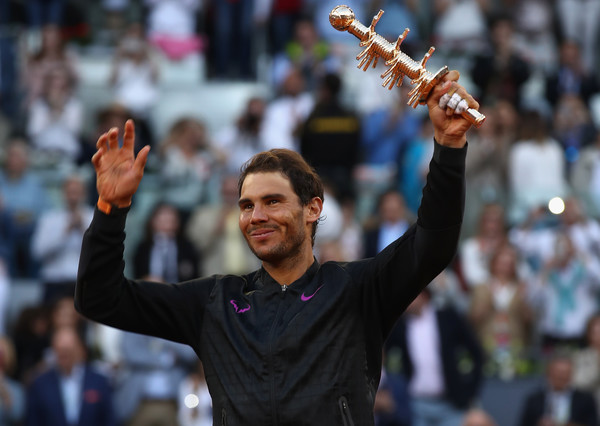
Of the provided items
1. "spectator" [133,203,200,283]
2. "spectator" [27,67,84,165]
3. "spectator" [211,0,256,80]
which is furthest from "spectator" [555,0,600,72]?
"spectator" [133,203,200,283]

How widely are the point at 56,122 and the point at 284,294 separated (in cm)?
1042

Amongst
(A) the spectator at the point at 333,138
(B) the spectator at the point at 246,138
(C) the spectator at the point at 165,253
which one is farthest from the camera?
(B) the spectator at the point at 246,138

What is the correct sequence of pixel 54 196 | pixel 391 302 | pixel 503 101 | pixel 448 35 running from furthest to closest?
pixel 448 35
pixel 503 101
pixel 54 196
pixel 391 302

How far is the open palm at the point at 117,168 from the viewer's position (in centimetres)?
459

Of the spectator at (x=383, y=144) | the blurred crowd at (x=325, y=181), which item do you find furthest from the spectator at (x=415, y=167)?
the spectator at (x=383, y=144)

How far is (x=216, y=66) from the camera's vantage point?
710 inches

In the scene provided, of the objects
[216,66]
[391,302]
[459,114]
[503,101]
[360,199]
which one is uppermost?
[216,66]

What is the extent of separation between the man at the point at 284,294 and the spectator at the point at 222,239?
25.0 ft

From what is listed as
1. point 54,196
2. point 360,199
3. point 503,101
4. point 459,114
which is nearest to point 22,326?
point 54,196

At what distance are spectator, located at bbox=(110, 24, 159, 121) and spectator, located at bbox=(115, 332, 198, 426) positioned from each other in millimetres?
5252

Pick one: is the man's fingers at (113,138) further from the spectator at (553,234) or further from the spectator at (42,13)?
the spectator at (42,13)

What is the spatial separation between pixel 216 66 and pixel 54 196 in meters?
4.93

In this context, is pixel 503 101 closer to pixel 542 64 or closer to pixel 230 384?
pixel 542 64

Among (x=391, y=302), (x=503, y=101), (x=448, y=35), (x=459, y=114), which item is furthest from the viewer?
(x=448, y=35)
